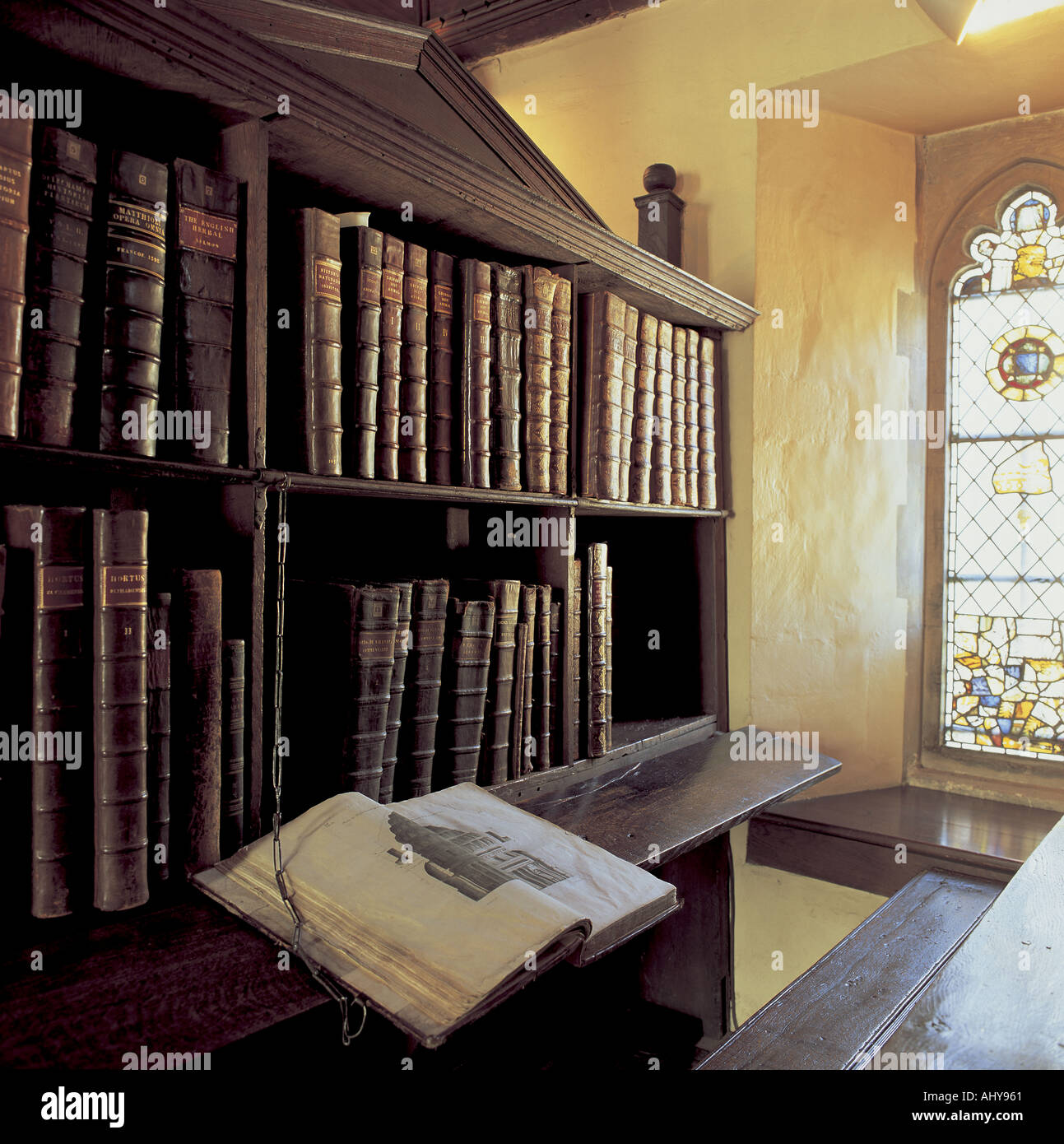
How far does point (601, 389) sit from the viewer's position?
1.92 metres

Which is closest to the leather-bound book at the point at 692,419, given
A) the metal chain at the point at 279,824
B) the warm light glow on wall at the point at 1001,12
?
the warm light glow on wall at the point at 1001,12

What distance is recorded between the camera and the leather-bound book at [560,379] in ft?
5.81

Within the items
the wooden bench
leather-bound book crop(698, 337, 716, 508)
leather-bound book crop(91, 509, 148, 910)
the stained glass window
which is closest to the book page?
leather-bound book crop(91, 509, 148, 910)

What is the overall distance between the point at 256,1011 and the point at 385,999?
5.3 inches

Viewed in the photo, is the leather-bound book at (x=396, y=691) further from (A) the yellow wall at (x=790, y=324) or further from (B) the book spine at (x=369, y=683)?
(A) the yellow wall at (x=790, y=324)

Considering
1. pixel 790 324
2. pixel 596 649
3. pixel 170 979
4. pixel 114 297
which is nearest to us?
pixel 170 979

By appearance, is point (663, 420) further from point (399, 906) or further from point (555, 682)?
point (399, 906)

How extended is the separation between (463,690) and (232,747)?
0.46 m

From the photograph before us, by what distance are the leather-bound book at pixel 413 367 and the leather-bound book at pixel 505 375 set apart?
0.61 ft

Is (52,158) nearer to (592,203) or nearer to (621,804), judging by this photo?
(621,804)

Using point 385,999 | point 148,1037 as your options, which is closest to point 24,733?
point 148,1037

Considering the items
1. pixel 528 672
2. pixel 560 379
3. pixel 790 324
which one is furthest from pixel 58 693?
pixel 790 324

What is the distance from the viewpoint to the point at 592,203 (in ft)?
9.37

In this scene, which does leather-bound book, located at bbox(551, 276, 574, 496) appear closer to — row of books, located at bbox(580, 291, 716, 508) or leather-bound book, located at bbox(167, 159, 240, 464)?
row of books, located at bbox(580, 291, 716, 508)
